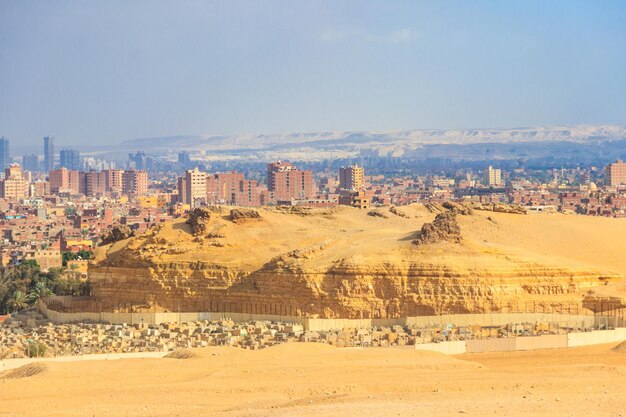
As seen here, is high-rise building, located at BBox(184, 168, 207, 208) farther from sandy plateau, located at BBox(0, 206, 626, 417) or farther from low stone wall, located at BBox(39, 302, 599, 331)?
low stone wall, located at BBox(39, 302, 599, 331)

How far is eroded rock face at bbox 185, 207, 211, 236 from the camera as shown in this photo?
1901 inches

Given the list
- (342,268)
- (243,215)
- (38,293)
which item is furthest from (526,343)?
(38,293)

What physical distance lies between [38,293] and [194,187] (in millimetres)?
135950

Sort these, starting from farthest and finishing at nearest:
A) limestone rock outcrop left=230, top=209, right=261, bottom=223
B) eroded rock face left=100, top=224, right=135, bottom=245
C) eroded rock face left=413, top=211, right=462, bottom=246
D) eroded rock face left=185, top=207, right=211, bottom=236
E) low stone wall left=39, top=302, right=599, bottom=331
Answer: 1. eroded rock face left=100, top=224, right=135, bottom=245
2. limestone rock outcrop left=230, top=209, right=261, bottom=223
3. eroded rock face left=185, top=207, right=211, bottom=236
4. eroded rock face left=413, top=211, right=462, bottom=246
5. low stone wall left=39, top=302, right=599, bottom=331

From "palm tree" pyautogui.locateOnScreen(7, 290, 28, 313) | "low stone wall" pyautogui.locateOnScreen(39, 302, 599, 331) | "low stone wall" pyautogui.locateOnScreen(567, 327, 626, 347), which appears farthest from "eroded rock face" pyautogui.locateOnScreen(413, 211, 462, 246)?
"palm tree" pyautogui.locateOnScreen(7, 290, 28, 313)

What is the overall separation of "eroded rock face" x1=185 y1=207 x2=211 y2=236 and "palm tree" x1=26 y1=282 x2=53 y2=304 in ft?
33.9

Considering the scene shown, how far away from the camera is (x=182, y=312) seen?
150 ft

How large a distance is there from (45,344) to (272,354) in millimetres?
8072

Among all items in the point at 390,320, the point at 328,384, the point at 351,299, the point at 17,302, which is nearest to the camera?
the point at 328,384

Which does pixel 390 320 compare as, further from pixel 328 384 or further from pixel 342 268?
pixel 328 384

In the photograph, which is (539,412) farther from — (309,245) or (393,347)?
(309,245)

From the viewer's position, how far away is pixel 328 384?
3088 centimetres

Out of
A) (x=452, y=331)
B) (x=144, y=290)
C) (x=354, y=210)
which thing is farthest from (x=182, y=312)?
Answer: (x=354, y=210)

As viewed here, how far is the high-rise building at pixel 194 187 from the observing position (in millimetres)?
191375
